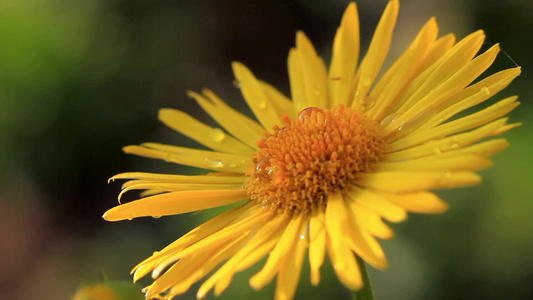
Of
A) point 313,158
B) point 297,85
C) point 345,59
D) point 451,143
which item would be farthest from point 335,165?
point 297,85

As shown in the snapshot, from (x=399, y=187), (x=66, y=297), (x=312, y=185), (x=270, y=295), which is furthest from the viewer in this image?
(x=66, y=297)

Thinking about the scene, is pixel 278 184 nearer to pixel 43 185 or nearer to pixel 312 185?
pixel 312 185

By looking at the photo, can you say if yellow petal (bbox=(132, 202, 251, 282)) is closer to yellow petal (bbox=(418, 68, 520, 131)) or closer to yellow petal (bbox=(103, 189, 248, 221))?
yellow petal (bbox=(103, 189, 248, 221))

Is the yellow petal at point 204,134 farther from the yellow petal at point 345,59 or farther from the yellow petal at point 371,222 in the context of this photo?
the yellow petal at point 371,222

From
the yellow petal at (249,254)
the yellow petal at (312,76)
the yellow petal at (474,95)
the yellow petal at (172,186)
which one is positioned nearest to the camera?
the yellow petal at (249,254)

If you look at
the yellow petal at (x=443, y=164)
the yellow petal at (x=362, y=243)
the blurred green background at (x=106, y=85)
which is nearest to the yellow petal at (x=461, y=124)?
the yellow petal at (x=443, y=164)

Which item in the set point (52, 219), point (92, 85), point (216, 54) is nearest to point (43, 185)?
point (52, 219)

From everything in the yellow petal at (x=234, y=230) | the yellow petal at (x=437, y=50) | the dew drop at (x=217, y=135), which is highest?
the dew drop at (x=217, y=135)
